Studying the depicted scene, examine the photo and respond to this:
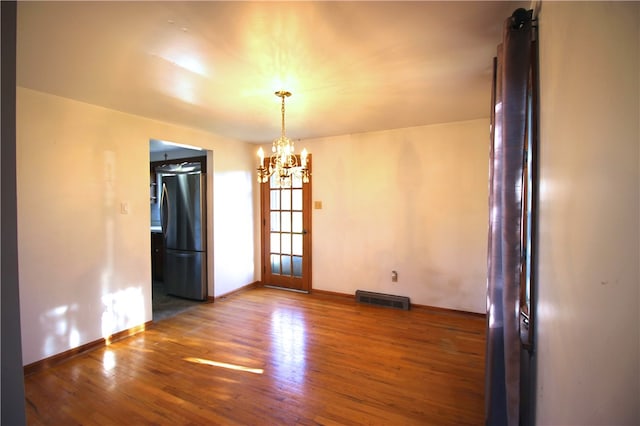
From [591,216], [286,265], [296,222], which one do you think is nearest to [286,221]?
[296,222]

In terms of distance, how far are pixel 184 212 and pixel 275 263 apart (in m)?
1.66

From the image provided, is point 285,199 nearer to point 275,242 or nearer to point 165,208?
point 275,242

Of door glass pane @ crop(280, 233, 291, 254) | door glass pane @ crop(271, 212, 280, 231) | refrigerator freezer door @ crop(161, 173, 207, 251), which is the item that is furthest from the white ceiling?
door glass pane @ crop(280, 233, 291, 254)

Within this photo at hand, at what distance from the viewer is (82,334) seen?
2.74 metres

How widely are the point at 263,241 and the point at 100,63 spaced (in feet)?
11.0

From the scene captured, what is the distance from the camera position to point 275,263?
4.84 m

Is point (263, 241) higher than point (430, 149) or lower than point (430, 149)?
lower

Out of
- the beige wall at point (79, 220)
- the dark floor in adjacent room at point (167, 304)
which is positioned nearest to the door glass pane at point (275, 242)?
the dark floor in adjacent room at point (167, 304)

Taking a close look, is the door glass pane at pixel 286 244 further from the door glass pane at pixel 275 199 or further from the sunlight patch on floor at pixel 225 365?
the sunlight patch on floor at pixel 225 365

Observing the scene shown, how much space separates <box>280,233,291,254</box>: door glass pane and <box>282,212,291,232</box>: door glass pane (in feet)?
0.33

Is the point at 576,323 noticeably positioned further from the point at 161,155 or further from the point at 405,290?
the point at 161,155

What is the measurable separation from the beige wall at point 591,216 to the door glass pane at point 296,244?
376cm

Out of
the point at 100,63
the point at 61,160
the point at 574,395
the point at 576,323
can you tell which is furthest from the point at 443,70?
the point at 61,160

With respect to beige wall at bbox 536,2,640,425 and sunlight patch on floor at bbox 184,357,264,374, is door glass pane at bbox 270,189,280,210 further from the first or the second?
beige wall at bbox 536,2,640,425
